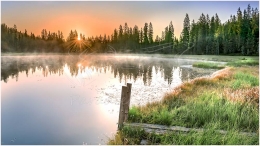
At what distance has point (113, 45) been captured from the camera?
21234mm

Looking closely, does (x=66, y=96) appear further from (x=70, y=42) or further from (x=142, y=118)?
(x=70, y=42)

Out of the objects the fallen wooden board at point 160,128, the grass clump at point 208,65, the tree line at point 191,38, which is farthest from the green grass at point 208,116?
the grass clump at point 208,65

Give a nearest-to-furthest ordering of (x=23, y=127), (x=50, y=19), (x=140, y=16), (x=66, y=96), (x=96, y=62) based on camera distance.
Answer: (x=23, y=127)
(x=66, y=96)
(x=140, y=16)
(x=50, y=19)
(x=96, y=62)

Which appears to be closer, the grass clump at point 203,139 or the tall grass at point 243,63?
the grass clump at point 203,139

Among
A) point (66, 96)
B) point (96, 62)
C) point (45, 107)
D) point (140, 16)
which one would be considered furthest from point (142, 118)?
point (96, 62)

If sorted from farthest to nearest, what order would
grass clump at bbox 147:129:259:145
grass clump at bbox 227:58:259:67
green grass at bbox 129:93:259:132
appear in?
grass clump at bbox 227:58:259:67
green grass at bbox 129:93:259:132
grass clump at bbox 147:129:259:145

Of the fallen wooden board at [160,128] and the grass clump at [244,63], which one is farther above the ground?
the grass clump at [244,63]

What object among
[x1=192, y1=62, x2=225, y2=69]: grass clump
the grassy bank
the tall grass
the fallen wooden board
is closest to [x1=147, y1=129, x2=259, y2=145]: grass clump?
the grassy bank

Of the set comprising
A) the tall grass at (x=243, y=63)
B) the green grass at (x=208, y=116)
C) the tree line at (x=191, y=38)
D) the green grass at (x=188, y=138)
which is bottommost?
the green grass at (x=188, y=138)

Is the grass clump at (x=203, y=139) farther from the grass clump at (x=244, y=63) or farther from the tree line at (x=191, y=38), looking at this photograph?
the grass clump at (x=244, y=63)

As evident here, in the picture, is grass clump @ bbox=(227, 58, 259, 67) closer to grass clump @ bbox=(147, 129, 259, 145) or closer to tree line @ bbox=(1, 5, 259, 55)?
tree line @ bbox=(1, 5, 259, 55)

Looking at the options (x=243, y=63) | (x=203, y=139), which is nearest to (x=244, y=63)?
(x=243, y=63)

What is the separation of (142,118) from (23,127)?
3.94 m

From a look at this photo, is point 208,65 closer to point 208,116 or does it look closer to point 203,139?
point 208,116
